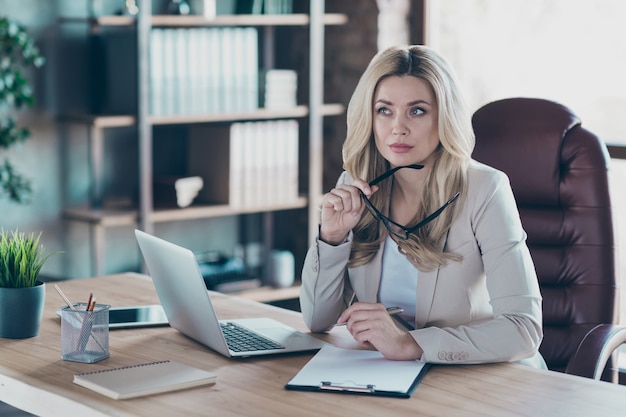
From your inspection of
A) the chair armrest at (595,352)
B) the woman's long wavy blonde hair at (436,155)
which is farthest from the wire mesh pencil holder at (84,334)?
the chair armrest at (595,352)

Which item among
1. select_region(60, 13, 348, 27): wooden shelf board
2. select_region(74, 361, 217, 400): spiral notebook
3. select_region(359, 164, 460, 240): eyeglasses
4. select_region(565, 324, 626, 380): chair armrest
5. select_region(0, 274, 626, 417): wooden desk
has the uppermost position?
select_region(60, 13, 348, 27): wooden shelf board

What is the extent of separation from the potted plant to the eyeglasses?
0.71 meters

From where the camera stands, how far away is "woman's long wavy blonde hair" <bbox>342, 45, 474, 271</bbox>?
2088 millimetres

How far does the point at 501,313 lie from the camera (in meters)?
1.95

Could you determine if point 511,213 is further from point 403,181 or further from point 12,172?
point 12,172

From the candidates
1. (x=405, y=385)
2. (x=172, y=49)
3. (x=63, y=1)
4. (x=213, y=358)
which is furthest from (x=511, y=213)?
(x=63, y=1)

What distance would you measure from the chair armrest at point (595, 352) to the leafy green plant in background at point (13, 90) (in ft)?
7.14

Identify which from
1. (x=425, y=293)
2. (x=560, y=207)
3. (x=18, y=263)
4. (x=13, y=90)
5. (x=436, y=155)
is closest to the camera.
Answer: (x=18, y=263)

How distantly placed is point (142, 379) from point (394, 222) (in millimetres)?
673

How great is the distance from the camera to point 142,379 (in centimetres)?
170

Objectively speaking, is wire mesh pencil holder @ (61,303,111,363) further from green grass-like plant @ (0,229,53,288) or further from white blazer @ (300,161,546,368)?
white blazer @ (300,161,546,368)

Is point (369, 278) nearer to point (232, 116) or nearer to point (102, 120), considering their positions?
point (102, 120)

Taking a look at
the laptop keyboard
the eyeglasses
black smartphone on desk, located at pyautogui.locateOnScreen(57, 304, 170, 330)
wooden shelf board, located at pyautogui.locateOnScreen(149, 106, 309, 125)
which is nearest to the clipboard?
the laptop keyboard

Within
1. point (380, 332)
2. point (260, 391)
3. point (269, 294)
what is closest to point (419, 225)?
point (380, 332)
